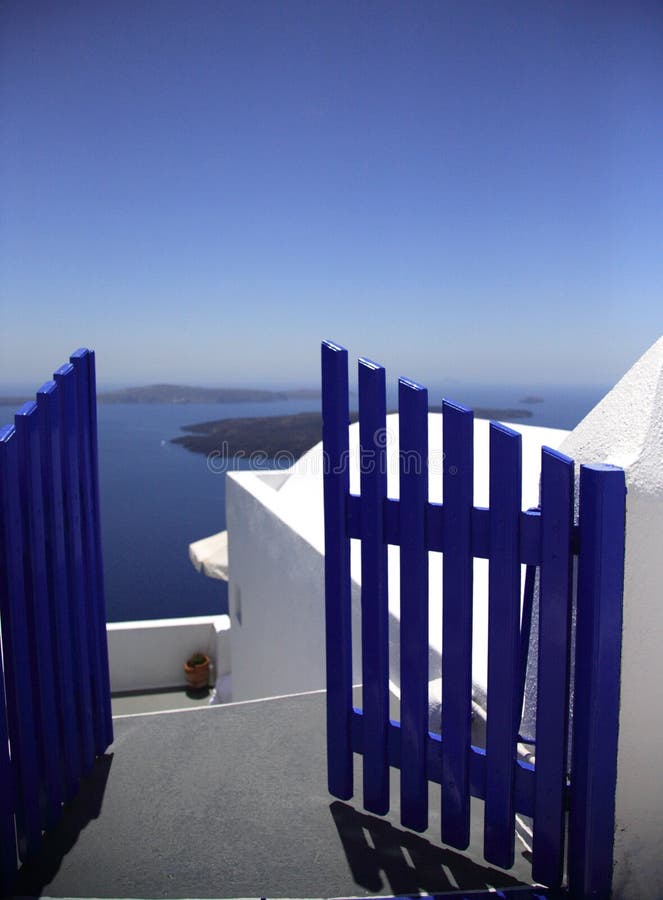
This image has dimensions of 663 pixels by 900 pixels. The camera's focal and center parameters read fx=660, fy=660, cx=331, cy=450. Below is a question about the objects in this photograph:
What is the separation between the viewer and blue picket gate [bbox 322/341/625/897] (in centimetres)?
216

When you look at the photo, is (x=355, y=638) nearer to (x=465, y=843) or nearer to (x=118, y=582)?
(x=465, y=843)

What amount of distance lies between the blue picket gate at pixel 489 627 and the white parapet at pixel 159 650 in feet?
29.2

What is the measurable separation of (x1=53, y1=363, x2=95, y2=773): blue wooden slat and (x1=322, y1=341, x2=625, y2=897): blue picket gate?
3.79ft

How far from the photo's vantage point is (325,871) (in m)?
2.49

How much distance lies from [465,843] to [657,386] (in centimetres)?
185

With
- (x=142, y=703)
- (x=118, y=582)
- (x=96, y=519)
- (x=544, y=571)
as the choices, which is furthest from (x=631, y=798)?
(x=118, y=582)

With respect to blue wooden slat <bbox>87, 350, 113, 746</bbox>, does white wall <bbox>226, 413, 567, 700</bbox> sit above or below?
below

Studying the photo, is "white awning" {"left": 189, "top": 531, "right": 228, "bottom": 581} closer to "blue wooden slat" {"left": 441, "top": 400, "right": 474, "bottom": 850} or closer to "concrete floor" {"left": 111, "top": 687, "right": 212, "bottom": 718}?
"concrete floor" {"left": 111, "top": 687, "right": 212, "bottom": 718}

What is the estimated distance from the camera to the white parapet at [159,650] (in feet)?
35.8

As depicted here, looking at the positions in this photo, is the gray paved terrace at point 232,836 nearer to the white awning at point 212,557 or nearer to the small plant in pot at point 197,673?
the small plant in pot at point 197,673

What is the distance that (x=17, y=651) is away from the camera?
8.02 feet

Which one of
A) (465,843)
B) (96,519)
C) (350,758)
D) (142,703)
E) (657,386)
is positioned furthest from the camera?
(142,703)

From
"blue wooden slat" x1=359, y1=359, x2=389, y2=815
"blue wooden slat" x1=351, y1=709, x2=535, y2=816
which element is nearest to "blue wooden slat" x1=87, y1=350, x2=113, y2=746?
"blue wooden slat" x1=359, y1=359, x2=389, y2=815

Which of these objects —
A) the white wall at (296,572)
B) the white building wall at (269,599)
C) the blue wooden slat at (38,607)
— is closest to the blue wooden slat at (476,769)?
the white wall at (296,572)
